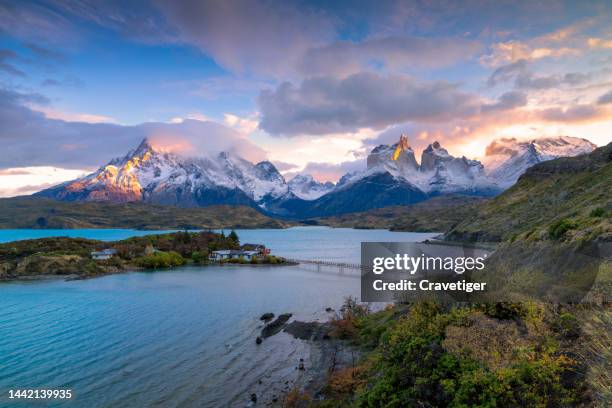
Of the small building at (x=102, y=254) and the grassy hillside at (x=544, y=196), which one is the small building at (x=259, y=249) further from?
the grassy hillside at (x=544, y=196)

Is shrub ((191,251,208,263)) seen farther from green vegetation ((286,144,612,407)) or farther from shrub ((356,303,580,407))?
shrub ((356,303,580,407))

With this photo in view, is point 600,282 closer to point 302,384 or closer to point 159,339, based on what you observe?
point 302,384

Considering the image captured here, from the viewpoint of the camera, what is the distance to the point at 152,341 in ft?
147

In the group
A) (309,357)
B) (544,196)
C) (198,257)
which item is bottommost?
(198,257)

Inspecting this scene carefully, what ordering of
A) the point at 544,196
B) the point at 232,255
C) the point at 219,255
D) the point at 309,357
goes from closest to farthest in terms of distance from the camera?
the point at 309,357, the point at 544,196, the point at 219,255, the point at 232,255

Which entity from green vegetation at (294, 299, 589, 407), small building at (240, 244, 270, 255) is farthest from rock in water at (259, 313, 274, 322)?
small building at (240, 244, 270, 255)

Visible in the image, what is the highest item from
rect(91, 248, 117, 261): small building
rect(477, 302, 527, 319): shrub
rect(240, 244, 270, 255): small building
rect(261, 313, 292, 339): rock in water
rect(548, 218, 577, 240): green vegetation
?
rect(548, 218, 577, 240): green vegetation

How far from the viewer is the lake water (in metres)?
31.1

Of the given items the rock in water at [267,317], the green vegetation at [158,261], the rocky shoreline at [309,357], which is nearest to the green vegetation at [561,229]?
the rocky shoreline at [309,357]

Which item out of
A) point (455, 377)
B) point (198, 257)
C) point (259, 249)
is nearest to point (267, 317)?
point (455, 377)

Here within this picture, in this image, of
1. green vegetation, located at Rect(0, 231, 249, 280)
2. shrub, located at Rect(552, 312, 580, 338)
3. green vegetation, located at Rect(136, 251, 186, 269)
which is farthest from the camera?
green vegetation, located at Rect(136, 251, 186, 269)

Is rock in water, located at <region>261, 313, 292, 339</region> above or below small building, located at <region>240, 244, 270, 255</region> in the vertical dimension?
above

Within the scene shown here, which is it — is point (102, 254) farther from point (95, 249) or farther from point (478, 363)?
point (478, 363)

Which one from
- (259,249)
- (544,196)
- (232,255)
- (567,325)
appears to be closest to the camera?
(567,325)
